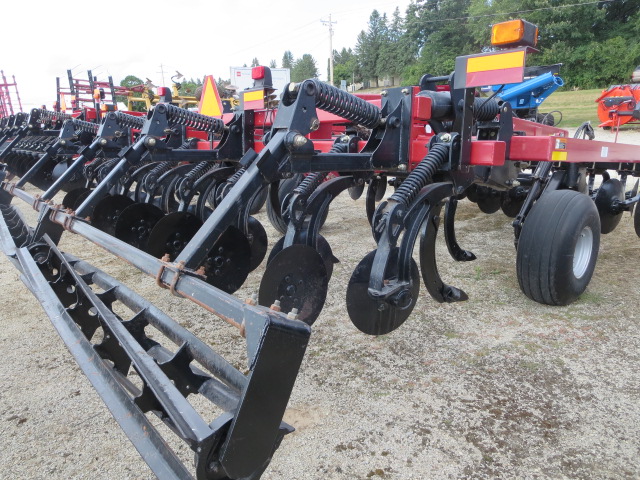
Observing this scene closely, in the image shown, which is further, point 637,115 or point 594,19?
point 594,19

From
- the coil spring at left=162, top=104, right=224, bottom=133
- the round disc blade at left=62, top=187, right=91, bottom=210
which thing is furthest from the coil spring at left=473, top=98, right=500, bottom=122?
the round disc blade at left=62, top=187, right=91, bottom=210

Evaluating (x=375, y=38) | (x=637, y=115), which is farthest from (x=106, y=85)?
(x=375, y=38)

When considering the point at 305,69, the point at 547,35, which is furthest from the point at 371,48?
the point at 547,35

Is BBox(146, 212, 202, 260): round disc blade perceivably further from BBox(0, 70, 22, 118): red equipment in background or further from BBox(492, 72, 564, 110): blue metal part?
BBox(0, 70, 22, 118): red equipment in background

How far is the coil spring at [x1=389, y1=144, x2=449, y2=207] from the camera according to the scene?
6.70 feet

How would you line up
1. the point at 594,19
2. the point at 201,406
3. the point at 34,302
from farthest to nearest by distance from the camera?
the point at 594,19, the point at 34,302, the point at 201,406

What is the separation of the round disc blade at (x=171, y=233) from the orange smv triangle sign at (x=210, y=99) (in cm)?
263

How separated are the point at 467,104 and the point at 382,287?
1.07 m

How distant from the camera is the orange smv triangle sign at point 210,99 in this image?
5269mm

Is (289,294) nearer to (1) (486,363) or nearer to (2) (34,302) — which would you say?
(1) (486,363)

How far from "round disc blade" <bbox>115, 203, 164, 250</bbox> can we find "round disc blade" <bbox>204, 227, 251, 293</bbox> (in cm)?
97

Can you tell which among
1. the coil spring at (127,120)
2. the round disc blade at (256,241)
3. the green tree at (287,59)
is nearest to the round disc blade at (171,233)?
the round disc blade at (256,241)

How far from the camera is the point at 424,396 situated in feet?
7.04

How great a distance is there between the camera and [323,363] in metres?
2.44
